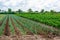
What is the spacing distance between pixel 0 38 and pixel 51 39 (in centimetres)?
303

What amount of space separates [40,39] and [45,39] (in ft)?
0.93

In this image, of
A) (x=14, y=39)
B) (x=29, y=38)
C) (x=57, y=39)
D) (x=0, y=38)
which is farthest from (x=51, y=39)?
(x=0, y=38)

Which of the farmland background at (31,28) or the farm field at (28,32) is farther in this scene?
the farmland background at (31,28)

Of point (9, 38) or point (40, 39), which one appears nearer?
point (40, 39)

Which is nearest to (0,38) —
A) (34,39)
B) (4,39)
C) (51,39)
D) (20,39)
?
(4,39)

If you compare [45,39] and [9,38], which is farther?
[9,38]

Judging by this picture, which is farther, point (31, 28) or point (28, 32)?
point (31, 28)

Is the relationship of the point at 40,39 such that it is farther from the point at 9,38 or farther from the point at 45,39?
the point at 9,38

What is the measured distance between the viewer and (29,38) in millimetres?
10641

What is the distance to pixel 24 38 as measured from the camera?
1067cm

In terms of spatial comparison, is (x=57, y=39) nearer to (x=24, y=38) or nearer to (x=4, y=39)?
(x=24, y=38)

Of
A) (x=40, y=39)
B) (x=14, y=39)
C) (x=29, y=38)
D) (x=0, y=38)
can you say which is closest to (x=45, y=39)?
(x=40, y=39)

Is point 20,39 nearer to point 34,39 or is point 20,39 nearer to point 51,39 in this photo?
point 34,39

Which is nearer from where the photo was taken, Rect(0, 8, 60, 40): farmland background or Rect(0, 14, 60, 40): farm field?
Rect(0, 14, 60, 40): farm field
